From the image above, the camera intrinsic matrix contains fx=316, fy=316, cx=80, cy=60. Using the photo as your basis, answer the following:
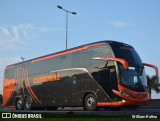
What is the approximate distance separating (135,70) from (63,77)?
196 inches

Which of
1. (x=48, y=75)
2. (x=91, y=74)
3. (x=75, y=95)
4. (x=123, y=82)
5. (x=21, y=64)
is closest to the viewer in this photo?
(x=123, y=82)

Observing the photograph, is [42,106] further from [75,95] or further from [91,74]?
[91,74]

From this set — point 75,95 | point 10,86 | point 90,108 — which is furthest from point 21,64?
point 90,108

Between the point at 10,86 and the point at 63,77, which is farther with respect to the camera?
the point at 10,86

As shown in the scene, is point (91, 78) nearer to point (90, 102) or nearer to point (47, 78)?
point (90, 102)

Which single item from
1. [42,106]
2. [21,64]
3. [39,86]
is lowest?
[42,106]

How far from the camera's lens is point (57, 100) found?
20.7 meters

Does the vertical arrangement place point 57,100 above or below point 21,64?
below

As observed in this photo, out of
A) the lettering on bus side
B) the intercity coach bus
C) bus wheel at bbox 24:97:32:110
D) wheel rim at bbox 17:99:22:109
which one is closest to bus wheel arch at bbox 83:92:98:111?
the intercity coach bus

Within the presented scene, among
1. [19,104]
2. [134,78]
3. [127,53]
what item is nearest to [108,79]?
[134,78]

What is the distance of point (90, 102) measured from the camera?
17.6 meters

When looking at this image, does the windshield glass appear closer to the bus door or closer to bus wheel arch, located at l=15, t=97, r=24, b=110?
the bus door

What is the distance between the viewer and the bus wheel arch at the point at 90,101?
56.9 feet

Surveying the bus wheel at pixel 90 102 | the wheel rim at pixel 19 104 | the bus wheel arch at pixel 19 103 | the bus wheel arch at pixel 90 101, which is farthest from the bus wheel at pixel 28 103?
the bus wheel at pixel 90 102
